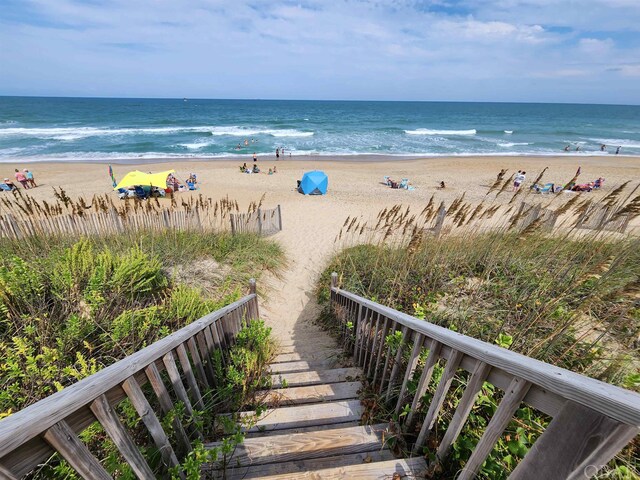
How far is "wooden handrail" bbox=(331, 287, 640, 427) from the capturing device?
30.9 inches

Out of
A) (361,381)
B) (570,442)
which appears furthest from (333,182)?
(570,442)

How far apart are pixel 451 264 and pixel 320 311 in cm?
276

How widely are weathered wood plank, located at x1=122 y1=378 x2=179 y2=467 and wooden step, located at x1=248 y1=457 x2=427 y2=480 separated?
0.54 metres

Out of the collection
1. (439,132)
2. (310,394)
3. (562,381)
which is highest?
(562,381)

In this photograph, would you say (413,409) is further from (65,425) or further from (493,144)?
(493,144)

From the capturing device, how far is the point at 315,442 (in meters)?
1.99

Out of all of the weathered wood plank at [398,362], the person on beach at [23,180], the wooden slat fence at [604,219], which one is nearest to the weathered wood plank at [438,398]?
the weathered wood plank at [398,362]

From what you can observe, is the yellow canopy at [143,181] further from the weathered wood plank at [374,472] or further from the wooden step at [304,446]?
the weathered wood plank at [374,472]

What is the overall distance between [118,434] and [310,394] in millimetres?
1934

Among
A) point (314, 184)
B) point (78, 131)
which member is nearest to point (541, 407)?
point (314, 184)

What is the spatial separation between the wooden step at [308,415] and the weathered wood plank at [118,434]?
42.2 inches

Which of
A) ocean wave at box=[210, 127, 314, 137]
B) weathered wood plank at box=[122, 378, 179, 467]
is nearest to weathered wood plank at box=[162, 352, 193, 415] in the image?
weathered wood plank at box=[122, 378, 179, 467]

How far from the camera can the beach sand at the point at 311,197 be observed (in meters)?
7.04

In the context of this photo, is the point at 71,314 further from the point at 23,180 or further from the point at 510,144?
the point at 510,144
